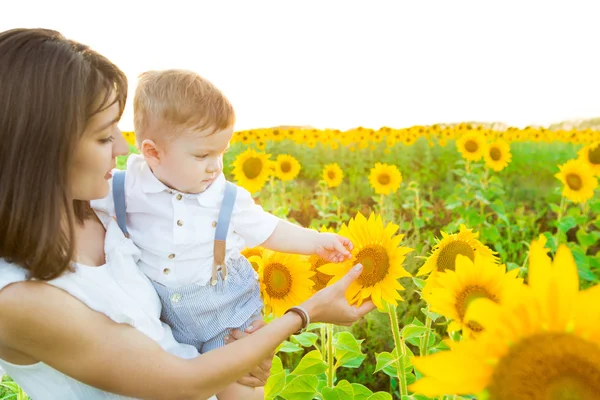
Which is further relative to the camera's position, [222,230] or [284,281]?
[284,281]

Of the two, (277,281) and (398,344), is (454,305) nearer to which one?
(398,344)

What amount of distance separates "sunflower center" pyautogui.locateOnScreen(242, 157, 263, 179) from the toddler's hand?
2934 millimetres

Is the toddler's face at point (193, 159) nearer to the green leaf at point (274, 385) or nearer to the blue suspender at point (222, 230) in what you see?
the blue suspender at point (222, 230)

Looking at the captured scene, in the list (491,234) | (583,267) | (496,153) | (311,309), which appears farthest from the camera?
(496,153)

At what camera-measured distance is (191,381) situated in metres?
1.37

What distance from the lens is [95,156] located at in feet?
4.50

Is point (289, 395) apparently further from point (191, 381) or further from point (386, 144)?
point (386, 144)

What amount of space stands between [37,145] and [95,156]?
140mm

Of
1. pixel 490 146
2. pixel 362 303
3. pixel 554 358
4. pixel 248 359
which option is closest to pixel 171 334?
pixel 248 359

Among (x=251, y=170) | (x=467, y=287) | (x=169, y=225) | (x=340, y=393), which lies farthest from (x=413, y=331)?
(x=251, y=170)

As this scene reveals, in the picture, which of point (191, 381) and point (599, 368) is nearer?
point (599, 368)

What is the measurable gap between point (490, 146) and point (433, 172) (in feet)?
8.77

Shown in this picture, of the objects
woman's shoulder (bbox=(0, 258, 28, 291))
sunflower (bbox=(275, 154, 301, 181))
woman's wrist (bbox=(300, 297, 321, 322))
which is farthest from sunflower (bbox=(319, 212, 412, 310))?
sunflower (bbox=(275, 154, 301, 181))

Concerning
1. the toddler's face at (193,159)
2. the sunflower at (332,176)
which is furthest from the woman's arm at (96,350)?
the sunflower at (332,176)
